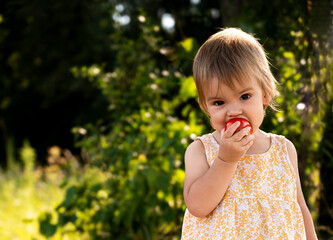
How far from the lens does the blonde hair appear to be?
4.72ft

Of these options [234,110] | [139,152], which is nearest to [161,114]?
[139,152]

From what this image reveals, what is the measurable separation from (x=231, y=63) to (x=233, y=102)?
123 millimetres

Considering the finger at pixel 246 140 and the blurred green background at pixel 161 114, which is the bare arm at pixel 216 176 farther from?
the blurred green background at pixel 161 114

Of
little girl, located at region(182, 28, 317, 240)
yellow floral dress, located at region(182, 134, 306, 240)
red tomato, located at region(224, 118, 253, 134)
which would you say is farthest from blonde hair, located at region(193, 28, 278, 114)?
yellow floral dress, located at region(182, 134, 306, 240)

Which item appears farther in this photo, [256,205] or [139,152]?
A: [139,152]

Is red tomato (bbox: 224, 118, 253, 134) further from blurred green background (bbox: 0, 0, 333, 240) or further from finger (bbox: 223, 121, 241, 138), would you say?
blurred green background (bbox: 0, 0, 333, 240)

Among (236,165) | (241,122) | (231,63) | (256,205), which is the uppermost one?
(231,63)

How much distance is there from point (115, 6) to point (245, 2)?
1254mm

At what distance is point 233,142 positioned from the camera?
139 cm

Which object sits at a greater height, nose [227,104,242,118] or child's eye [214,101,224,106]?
child's eye [214,101,224,106]

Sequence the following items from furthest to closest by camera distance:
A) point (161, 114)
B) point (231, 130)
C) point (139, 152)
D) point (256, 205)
A: point (161, 114) → point (139, 152) → point (256, 205) → point (231, 130)

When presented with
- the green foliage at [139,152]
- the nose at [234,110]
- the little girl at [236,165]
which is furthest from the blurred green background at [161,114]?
the nose at [234,110]

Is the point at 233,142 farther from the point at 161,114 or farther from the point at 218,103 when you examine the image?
the point at 161,114

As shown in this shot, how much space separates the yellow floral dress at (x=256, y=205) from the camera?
1483mm
